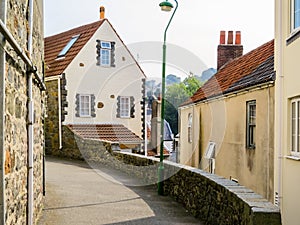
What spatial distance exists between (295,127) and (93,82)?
1690 centimetres

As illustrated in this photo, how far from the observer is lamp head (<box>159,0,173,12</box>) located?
11375mm

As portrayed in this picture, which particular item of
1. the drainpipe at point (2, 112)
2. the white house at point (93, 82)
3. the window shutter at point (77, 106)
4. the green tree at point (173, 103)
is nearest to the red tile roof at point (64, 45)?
the white house at point (93, 82)

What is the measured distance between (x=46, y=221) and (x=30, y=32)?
3.59 m

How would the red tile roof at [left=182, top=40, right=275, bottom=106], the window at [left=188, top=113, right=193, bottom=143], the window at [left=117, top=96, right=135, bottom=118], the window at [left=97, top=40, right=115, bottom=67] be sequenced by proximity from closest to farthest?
the red tile roof at [left=182, top=40, right=275, bottom=106] → the window at [left=188, top=113, right=193, bottom=143] → the window at [left=97, top=40, right=115, bottom=67] → the window at [left=117, top=96, right=135, bottom=118]

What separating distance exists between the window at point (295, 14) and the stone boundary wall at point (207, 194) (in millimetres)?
3793

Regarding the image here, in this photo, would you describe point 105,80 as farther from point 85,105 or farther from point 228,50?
point 228,50

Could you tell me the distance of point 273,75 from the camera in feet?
36.7

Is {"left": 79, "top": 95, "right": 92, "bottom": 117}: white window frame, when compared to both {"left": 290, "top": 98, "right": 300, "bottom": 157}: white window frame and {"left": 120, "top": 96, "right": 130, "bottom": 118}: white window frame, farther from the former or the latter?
{"left": 290, "top": 98, "right": 300, "bottom": 157}: white window frame

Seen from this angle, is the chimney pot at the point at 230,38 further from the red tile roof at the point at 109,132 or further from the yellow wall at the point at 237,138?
the red tile roof at the point at 109,132

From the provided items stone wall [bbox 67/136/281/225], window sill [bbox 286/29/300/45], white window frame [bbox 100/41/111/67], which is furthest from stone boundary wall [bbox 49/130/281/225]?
white window frame [bbox 100/41/111/67]

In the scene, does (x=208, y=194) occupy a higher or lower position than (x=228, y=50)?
lower

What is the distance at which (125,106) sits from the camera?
26.5 meters

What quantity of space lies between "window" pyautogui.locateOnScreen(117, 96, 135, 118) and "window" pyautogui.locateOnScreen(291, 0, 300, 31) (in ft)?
57.0

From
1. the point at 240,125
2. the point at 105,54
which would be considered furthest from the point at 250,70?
the point at 105,54
